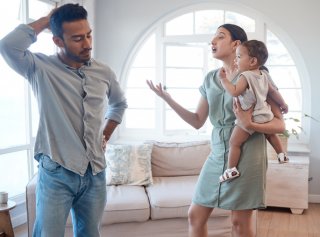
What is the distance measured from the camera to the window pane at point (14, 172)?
11.1ft

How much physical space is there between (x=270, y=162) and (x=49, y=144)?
2.88 metres

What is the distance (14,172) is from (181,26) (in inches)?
101

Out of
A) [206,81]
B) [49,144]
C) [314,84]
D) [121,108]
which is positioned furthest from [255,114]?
[314,84]

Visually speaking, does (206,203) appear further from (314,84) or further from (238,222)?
(314,84)

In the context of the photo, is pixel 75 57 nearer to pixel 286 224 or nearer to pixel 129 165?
pixel 129 165

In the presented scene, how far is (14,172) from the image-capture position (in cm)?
354

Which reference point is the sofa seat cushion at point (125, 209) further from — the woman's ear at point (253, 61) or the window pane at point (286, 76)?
the window pane at point (286, 76)

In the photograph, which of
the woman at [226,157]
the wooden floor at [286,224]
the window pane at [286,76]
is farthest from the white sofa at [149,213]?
the window pane at [286,76]

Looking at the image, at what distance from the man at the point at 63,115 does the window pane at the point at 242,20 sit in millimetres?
3135

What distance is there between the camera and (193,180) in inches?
129

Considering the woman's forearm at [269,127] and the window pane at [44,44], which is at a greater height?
the window pane at [44,44]

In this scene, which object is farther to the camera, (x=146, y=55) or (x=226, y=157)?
(x=146, y=55)

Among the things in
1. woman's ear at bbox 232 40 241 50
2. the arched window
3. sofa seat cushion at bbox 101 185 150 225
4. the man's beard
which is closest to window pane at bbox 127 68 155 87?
the arched window

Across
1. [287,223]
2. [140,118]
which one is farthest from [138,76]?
[287,223]
